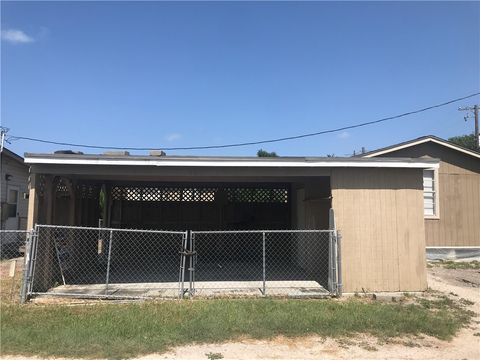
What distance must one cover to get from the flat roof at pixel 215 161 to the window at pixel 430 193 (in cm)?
675

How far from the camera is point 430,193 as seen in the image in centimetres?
1623

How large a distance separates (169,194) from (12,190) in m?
6.71

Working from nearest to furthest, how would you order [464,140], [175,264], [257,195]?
[175,264], [257,195], [464,140]

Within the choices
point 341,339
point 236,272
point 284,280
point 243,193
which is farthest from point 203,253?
point 341,339

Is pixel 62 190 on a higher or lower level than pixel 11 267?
higher

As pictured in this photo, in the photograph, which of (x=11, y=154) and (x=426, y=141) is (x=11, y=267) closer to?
(x=11, y=154)

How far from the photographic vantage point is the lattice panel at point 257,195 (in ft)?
56.0

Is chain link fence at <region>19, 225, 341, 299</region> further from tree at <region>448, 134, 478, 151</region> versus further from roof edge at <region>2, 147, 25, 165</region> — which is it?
tree at <region>448, 134, 478, 151</region>

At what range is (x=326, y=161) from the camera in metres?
9.80

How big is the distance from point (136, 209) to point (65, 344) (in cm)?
1072

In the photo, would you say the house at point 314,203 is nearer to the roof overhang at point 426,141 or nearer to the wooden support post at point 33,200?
the wooden support post at point 33,200

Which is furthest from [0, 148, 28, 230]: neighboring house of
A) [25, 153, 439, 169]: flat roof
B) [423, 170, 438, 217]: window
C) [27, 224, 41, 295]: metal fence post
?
[423, 170, 438, 217]: window

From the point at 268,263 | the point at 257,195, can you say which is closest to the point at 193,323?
the point at 268,263

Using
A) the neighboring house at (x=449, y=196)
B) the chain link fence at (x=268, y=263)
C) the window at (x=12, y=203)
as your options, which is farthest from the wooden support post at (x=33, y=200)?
the neighboring house at (x=449, y=196)
